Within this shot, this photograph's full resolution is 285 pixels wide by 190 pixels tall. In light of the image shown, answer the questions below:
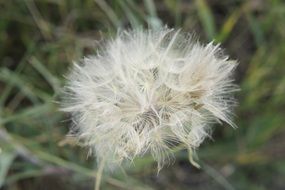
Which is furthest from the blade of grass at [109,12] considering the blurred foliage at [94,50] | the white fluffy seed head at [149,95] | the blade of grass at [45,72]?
the white fluffy seed head at [149,95]

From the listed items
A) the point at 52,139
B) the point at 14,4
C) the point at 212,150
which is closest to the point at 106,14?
the point at 14,4

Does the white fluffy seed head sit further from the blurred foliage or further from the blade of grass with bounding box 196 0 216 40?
the blade of grass with bounding box 196 0 216 40

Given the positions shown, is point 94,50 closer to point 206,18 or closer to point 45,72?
point 45,72

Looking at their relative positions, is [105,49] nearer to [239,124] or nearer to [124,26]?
[124,26]

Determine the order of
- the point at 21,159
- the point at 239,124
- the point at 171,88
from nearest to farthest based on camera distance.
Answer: the point at 171,88, the point at 21,159, the point at 239,124

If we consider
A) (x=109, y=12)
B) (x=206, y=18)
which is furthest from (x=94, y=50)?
(x=206, y=18)

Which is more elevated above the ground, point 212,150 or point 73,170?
point 212,150

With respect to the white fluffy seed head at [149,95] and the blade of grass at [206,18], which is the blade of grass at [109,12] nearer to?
the blade of grass at [206,18]
